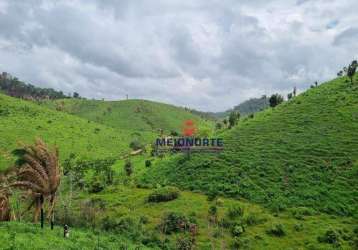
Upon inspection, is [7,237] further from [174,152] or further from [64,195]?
[174,152]

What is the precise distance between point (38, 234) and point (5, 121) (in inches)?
3521

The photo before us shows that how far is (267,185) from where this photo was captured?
5553 centimetres

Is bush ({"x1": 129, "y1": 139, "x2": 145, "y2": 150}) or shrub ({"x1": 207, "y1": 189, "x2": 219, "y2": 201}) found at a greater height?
bush ({"x1": 129, "y1": 139, "x2": 145, "y2": 150})

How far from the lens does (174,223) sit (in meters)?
44.7

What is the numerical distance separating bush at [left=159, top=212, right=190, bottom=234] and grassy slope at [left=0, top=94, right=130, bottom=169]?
48712 mm

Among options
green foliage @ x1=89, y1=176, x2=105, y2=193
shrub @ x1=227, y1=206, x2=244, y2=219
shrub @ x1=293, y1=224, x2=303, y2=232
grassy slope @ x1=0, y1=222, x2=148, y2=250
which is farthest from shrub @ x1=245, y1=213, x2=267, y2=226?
green foliage @ x1=89, y1=176, x2=105, y2=193

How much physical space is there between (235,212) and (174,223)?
26.1 ft

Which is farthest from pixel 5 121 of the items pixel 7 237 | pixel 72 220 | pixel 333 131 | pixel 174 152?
pixel 7 237

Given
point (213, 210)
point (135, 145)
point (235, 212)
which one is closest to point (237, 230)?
point (235, 212)

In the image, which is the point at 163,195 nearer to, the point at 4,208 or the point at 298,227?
the point at 298,227

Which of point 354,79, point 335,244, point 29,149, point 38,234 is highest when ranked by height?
point 354,79

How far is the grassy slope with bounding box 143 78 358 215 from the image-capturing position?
52.3m

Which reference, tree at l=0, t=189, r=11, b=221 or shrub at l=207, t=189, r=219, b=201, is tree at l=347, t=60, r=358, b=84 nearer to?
shrub at l=207, t=189, r=219, b=201

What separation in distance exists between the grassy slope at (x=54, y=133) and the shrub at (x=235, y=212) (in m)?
53.0
